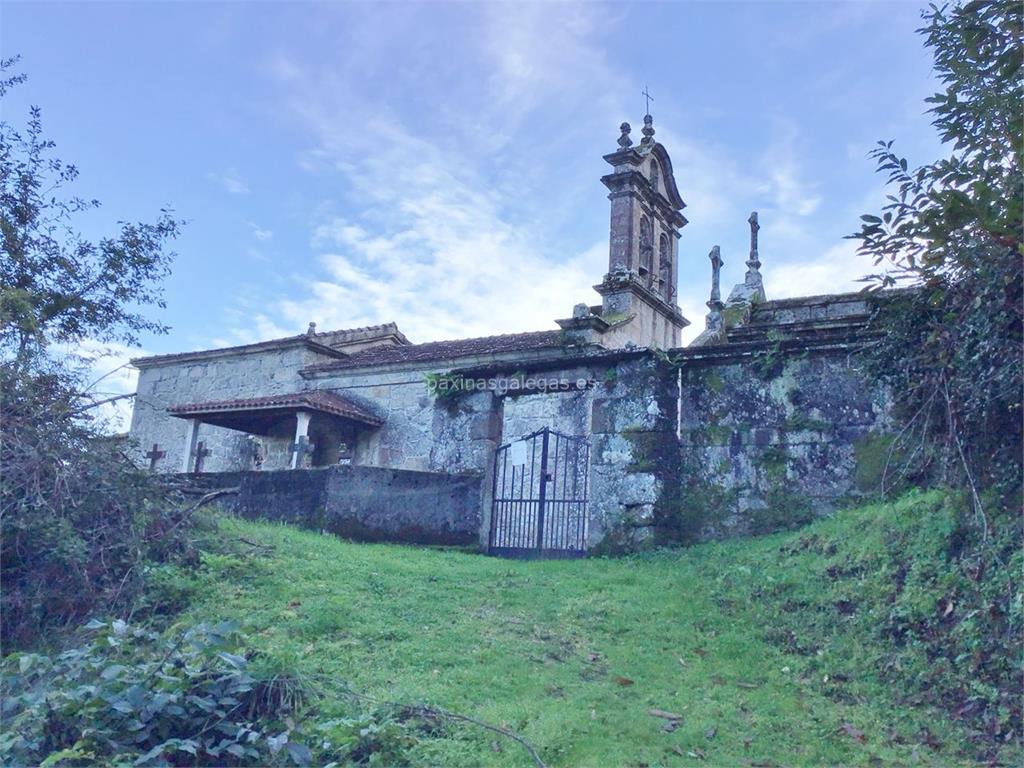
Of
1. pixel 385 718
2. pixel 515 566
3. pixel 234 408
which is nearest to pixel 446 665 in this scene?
pixel 385 718

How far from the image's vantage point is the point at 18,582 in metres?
7.20

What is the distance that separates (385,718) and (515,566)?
458 cm

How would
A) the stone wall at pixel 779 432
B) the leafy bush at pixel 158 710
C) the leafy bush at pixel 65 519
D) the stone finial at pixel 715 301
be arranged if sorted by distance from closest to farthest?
the leafy bush at pixel 158 710 → the leafy bush at pixel 65 519 → the stone wall at pixel 779 432 → the stone finial at pixel 715 301

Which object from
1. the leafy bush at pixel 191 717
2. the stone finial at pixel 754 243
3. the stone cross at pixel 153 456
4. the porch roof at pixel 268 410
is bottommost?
the leafy bush at pixel 191 717

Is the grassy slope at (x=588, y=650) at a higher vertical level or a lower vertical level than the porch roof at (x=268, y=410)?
lower

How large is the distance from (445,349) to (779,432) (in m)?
10.9

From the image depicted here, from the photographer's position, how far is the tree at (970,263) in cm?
563

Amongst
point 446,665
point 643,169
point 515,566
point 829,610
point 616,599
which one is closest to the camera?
point 446,665

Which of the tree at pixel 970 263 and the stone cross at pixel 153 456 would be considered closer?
the tree at pixel 970 263

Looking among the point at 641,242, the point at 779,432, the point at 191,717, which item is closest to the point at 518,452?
the point at 779,432

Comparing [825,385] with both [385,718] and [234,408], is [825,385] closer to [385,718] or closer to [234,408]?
[385,718]

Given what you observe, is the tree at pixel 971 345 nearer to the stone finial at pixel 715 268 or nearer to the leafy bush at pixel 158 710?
the leafy bush at pixel 158 710

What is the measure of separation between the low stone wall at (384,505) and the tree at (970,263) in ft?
19.6

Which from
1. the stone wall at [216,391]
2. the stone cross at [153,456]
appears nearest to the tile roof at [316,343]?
the stone wall at [216,391]
